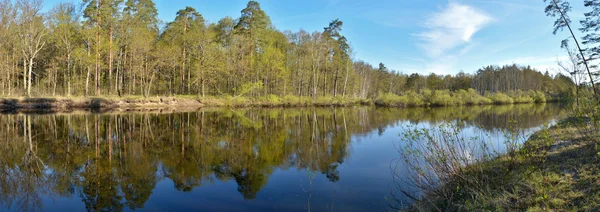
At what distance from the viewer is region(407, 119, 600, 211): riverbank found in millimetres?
4617

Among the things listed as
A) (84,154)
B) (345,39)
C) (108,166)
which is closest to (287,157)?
(108,166)

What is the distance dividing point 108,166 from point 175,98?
102ft

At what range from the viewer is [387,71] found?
8788cm

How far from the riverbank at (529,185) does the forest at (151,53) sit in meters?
36.0

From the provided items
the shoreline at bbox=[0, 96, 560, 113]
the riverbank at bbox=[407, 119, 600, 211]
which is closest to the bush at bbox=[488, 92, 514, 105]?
the shoreline at bbox=[0, 96, 560, 113]

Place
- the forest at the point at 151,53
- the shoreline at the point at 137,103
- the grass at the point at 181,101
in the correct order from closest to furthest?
the shoreline at the point at 137,103 < the grass at the point at 181,101 < the forest at the point at 151,53

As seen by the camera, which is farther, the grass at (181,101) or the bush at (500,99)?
the bush at (500,99)

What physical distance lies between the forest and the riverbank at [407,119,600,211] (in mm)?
36032

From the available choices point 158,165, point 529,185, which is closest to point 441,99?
point 529,185

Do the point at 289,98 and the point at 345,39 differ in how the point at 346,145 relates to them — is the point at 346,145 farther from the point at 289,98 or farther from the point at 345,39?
the point at 345,39

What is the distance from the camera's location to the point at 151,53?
37688 mm

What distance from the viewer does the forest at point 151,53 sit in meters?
33.7

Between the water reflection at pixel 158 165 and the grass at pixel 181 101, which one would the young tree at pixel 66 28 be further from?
the water reflection at pixel 158 165

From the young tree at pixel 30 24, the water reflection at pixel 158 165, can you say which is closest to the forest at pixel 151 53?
the young tree at pixel 30 24
